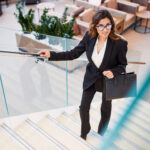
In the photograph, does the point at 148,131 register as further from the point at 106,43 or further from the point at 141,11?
the point at 141,11

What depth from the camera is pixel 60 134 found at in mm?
2762

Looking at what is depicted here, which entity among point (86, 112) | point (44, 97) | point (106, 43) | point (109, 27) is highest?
point (109, 27)

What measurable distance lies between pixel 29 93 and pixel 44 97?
20 cm

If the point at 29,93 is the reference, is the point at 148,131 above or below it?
below

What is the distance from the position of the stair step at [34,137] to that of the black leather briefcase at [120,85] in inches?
29.8

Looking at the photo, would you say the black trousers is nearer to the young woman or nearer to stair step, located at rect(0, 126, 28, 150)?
the young woman

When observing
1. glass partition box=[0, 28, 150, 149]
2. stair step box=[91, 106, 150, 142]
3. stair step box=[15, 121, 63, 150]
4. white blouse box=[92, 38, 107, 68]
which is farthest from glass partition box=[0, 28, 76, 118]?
white blouse box=[92, 38, 107, 68]

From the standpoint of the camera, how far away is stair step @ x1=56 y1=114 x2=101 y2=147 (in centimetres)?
269

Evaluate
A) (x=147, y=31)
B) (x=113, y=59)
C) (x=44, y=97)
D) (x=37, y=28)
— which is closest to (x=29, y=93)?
(x=44, y=97)

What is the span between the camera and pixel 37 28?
525 centimetres

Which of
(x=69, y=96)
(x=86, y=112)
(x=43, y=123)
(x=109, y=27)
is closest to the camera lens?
(x=109, y=27)

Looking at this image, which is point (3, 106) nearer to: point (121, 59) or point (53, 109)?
point (53, 109)

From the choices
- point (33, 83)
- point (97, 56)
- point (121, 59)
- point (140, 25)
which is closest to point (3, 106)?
point (33, 83)

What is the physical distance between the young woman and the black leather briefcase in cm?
8
